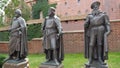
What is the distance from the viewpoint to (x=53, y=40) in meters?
9.53

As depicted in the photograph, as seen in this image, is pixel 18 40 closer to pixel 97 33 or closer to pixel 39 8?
pixel 97 33

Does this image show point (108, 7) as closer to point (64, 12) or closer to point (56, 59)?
point (64, 12)

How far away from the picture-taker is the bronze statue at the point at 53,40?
951 centimetres

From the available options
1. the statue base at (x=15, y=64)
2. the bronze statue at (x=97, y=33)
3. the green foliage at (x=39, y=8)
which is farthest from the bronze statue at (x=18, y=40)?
the green foliage at (x=39, y=8)

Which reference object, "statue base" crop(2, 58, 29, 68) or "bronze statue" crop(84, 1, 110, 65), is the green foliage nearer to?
"statue base" crop(2, 58, 29, 68)

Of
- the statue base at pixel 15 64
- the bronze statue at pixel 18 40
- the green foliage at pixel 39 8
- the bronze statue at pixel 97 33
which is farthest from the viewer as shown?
the green foliage at pixel 39 8

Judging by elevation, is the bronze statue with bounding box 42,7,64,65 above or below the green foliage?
below

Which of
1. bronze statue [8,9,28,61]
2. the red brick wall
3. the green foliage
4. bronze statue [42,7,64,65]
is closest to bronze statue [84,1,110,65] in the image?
bronze statue [42,7,64,65]

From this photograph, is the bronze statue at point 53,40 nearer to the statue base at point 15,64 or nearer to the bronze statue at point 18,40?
the bronze statue at point 18,40

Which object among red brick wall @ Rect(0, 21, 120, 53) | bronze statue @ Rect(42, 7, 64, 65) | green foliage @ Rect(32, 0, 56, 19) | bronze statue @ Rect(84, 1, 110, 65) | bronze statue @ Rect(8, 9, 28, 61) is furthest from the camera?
green foliage @ Rect(32, 0, 56, 19)

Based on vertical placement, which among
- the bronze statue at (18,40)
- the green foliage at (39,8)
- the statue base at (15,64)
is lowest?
the statue base at (15,64)

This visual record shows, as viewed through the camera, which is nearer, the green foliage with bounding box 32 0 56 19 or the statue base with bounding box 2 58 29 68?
the statue base with bounding box 2 58 29 68

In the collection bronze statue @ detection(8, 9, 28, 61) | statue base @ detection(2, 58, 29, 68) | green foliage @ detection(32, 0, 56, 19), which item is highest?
green foliage @ detection(32, 0, 56, 19)

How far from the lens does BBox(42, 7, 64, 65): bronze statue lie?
951 cm
